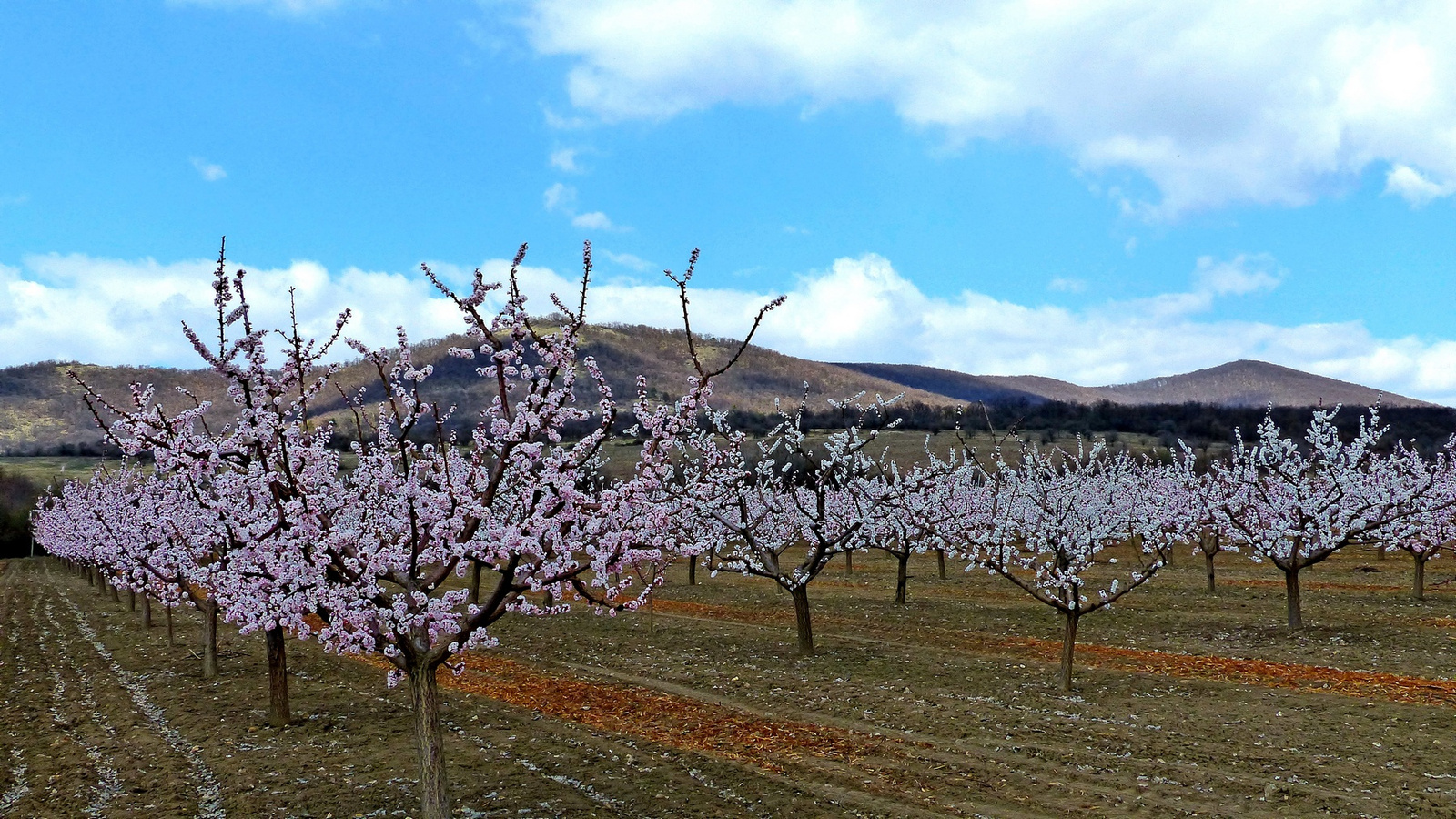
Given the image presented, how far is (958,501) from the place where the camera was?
58406 millimetres

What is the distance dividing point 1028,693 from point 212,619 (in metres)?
19.9

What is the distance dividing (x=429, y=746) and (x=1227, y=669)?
19393 millimetres

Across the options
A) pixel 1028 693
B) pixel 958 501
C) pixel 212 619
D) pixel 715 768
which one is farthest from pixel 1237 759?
pixel 958 501

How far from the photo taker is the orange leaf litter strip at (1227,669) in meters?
19.0

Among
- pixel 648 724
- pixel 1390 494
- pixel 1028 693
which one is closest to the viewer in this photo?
pixel 648 724

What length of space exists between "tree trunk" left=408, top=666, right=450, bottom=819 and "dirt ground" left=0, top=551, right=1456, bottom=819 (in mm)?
2076

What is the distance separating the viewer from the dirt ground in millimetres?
12945

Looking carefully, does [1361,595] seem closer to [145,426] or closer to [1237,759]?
[1237,759]

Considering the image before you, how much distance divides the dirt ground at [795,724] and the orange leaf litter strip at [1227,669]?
121 mm

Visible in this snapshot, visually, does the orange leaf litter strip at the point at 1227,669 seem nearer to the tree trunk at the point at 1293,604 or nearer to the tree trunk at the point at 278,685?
the tree trunk at the point at 1293,604

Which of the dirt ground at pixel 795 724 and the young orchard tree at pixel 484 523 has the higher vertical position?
the young orchard tree at pixel 484 523

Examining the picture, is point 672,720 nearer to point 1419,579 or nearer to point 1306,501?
point 1306,501

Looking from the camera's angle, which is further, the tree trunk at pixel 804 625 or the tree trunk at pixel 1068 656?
the tree trunk at pixel 804 625

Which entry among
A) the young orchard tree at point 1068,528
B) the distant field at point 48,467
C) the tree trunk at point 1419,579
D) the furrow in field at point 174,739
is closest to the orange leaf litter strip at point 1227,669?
the young orchard tree at point 1068,528
